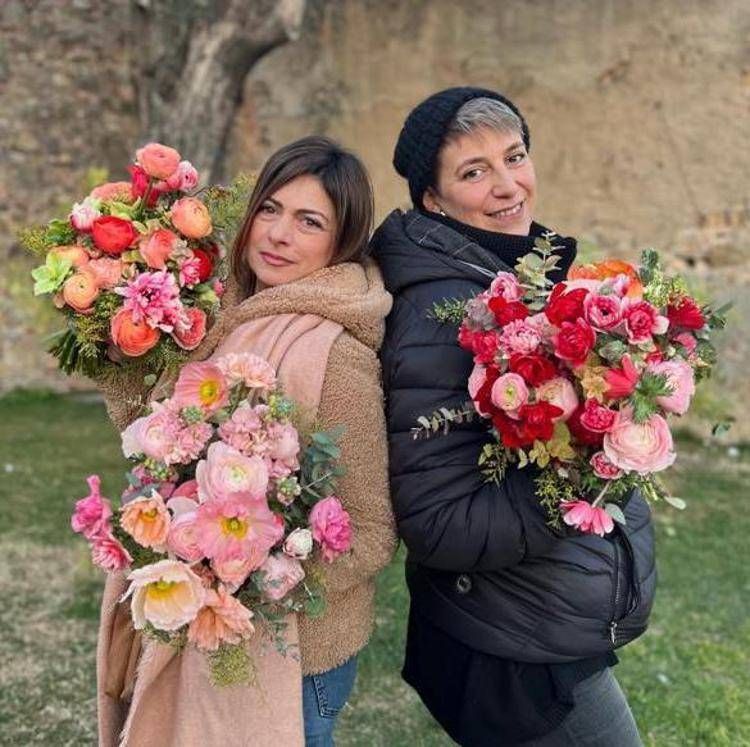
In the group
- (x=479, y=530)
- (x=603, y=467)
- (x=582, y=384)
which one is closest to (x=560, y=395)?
(x=582, y=384)

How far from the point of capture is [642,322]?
1.77 meters

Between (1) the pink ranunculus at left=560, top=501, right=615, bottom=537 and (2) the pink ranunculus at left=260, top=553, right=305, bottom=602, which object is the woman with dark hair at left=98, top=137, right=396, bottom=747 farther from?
(1) the pink ranunculus at left=560, top=501, right=615, bottom=537

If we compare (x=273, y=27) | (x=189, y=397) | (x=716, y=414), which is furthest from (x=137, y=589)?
(x=716, y=414)

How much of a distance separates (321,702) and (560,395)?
0.77 metres

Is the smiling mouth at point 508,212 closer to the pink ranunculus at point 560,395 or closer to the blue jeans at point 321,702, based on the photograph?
the pink ranunculus at point 560,395

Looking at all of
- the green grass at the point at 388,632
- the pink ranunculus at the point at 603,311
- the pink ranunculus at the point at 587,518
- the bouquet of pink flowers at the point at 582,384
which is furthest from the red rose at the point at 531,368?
the green grass at the point at 388,632

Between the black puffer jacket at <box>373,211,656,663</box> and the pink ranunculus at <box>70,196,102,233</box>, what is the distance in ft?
1.98

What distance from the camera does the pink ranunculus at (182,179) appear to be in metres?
2.19

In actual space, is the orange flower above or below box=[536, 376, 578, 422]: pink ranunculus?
below

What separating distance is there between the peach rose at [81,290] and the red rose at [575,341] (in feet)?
2.97

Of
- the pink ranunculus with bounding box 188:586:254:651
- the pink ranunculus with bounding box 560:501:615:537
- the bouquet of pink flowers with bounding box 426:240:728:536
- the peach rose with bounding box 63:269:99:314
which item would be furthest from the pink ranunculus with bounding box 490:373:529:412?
the peach rose with bounding box 63:269:99:314

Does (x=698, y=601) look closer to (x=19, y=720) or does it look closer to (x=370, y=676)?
(x=370, y=676)

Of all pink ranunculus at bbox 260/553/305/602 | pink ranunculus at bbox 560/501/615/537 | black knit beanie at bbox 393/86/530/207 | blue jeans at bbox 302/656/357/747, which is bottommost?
blue jeans at bbox 302/656/357/747

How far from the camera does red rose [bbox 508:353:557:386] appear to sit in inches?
69.1
